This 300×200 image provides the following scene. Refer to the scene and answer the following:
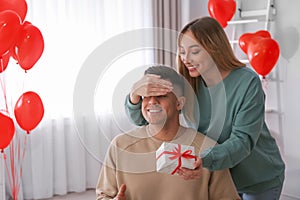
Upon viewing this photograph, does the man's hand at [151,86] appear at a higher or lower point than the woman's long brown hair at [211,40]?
lower

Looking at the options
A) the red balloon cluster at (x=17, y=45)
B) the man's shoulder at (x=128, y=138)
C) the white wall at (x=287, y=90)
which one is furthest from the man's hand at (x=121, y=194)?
the white wall at (x=287, y=90)

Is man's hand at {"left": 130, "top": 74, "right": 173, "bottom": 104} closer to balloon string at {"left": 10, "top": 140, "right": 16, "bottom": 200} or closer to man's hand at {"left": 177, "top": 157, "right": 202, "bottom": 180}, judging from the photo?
man's hand at {"left": 177, "top": 157, "right": 202, "bottom": 180}

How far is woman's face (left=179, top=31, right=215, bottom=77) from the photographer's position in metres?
1.39

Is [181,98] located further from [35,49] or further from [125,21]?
[125,21]

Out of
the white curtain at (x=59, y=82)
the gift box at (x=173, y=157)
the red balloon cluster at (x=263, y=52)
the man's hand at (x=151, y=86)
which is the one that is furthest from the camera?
the white curtain at (x=59, y=82)

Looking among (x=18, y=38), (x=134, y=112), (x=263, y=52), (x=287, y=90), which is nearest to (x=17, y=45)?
(x=18, y=38)

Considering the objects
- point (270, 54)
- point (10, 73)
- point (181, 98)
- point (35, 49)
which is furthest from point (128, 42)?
point (10, 73)

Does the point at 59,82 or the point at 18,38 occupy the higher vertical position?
the point at 18,38

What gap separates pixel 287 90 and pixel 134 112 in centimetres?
201

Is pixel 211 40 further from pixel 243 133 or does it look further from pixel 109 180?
pixel 109 180

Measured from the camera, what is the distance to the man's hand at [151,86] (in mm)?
1316

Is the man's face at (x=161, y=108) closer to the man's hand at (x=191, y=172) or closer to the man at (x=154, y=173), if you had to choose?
the man at (x=154, y=173)

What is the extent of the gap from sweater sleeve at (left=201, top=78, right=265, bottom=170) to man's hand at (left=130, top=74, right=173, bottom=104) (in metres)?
0.24

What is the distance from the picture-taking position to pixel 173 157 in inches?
45.4
